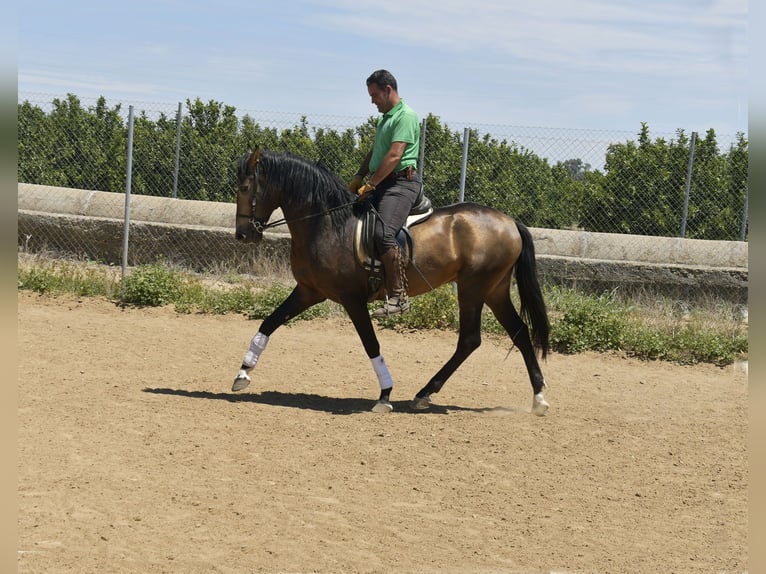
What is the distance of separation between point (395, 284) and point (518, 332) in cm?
140

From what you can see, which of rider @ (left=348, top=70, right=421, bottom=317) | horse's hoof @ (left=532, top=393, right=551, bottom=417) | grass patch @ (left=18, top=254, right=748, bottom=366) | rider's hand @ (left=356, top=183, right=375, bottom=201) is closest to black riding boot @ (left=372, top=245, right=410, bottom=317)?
rider @ (left=348, top=70, right=421, bottom=317)

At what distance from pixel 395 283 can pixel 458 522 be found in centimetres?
308

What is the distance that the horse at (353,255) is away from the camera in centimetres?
819

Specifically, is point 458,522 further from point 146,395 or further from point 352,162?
point 352,162

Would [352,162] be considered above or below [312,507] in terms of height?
above

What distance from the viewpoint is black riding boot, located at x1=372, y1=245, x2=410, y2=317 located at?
8.12 meters

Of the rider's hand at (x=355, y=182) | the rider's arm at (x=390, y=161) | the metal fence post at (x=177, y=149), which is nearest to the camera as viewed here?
the rider's arm at (x=390, y=161)

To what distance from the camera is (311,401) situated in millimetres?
8516

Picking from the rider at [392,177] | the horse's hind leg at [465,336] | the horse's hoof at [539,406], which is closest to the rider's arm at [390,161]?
the rider at [392,177]

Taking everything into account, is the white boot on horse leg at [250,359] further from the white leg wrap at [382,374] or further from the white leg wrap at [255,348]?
the white leg wrap at [382,374]

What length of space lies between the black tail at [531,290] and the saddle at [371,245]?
1.12 m

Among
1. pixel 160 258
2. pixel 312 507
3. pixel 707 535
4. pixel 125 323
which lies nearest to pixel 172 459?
pixel 312 507

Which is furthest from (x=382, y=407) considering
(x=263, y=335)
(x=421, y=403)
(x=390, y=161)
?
(x=390, y=161)

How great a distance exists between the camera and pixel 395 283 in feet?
26.8
